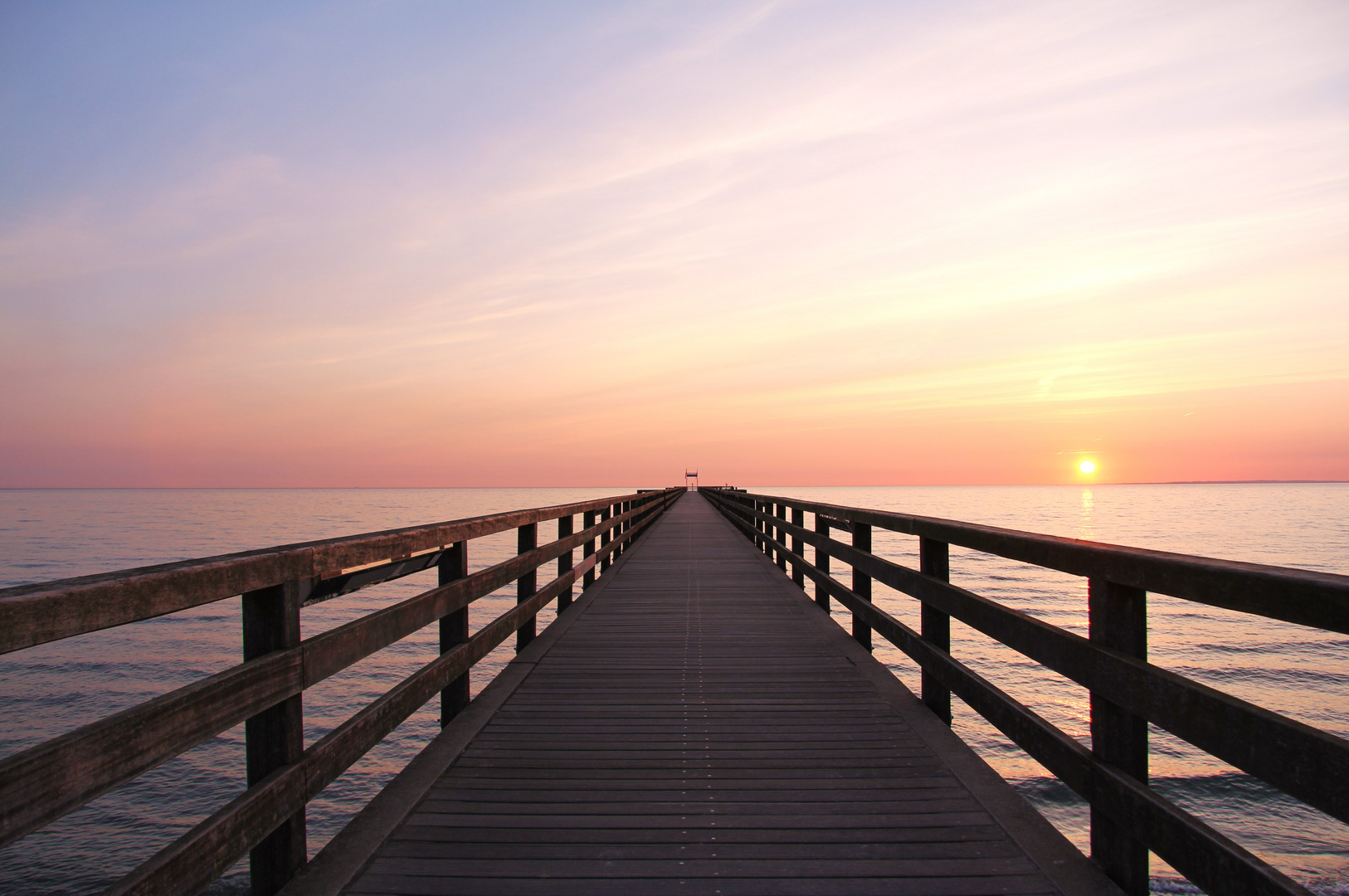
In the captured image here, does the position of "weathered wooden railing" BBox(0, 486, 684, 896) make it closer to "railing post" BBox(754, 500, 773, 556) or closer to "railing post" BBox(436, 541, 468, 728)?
"railing post" BBox(436, 541, 468, 728)

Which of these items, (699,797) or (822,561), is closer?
(699,797)

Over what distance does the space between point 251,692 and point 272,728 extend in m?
0.27

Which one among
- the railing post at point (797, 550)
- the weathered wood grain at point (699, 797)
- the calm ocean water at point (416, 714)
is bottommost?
the calm ocean water at point (416, 714)

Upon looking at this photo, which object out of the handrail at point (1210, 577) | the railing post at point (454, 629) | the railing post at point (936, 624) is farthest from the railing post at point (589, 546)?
the handrail at point (1210, 577)

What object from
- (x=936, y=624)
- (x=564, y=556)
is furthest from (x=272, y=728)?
(x=564, y=556)

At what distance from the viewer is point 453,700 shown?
4438 mm

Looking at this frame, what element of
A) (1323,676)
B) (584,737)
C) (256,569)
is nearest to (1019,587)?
(1323,676)

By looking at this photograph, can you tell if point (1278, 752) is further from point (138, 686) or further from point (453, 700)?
point (138, 686)

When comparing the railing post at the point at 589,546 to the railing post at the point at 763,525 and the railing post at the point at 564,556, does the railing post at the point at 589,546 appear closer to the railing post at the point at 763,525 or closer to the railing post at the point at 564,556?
the railing post at the point at 564,556

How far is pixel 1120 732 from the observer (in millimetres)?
2529

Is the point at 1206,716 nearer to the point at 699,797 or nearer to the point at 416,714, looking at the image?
the point at 699,797

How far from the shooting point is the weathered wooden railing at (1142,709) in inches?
70.7

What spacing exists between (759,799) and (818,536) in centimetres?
412

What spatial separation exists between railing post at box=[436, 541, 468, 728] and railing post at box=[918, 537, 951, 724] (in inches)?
101
